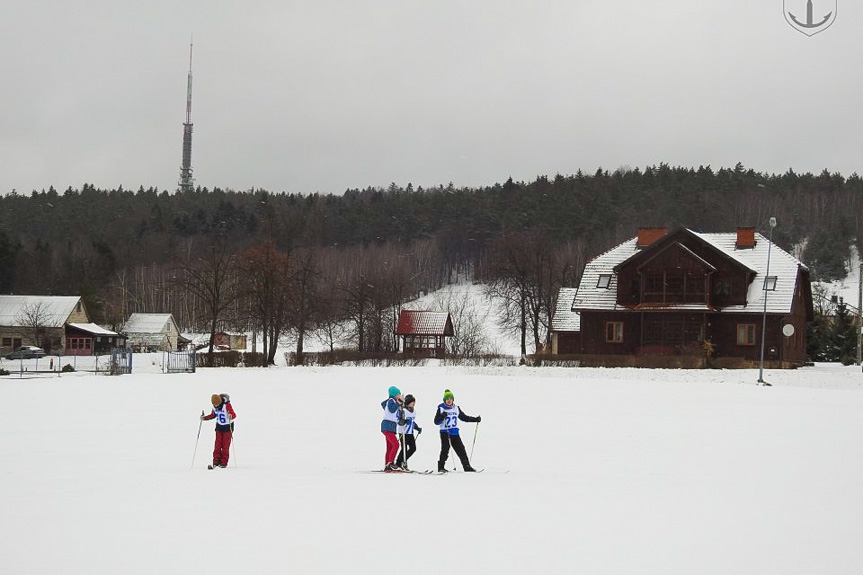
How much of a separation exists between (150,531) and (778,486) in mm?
9443

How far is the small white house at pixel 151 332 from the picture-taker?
305 feet

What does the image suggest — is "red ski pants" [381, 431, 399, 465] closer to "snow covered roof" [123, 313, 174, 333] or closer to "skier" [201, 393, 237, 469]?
"skier" [201, 393, 237, 469]

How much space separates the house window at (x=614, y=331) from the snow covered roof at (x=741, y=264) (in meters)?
1.28

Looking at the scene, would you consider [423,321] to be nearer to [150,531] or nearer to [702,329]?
[702,329]

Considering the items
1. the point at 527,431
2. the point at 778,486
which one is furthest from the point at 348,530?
the point at 527,431

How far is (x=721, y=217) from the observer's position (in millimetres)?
127375

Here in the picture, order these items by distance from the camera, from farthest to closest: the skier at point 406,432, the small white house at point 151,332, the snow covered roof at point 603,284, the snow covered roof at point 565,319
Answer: the small white house at point 151,332 < the snow covered roof at point 565,319 < the snow covered roof at point 603,284 < the skier at point 406,432

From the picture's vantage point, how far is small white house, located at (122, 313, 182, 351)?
92812 mm

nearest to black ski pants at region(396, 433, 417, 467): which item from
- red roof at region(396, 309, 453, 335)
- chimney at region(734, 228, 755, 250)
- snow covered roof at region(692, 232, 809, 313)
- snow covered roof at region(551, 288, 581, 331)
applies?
snow covered roof at region(692, 232, 809, 313)

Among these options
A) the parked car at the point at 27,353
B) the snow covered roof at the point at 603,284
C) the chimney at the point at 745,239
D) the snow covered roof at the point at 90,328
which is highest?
the chimney at the point at 745,239

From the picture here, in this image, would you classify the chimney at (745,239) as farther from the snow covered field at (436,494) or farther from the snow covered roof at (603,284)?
the snow covered field at (436,494)

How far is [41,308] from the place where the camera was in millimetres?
85000

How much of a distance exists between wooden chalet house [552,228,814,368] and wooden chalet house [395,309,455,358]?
77.4 feet

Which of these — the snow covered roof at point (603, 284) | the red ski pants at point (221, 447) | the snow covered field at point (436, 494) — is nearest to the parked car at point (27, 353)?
the snow covered roof at point (603, 284)
